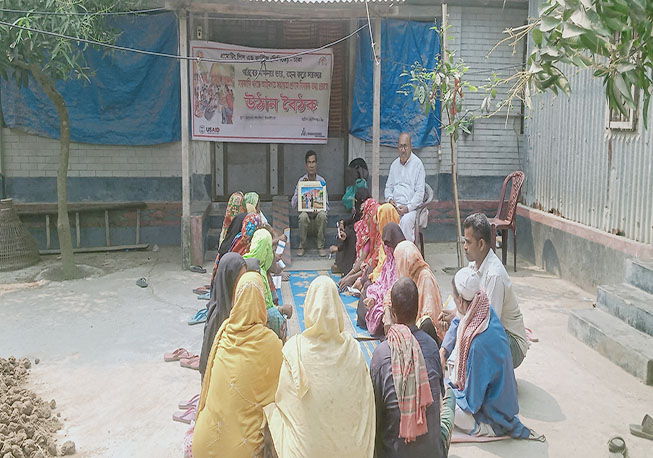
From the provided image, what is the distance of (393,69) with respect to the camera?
10773 mm

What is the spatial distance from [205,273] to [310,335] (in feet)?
20.0

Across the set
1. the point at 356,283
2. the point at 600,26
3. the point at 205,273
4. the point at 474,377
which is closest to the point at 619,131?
the point at 356,283

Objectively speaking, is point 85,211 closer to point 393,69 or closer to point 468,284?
point 393,69

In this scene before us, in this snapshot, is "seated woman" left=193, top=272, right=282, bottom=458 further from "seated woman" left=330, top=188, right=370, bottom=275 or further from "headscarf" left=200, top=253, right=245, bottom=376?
"seated woman" left=330, top=188, right=370, bottom=275

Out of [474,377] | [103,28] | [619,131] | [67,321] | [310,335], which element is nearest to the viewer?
[310,335]

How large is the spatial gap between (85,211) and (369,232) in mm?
5158

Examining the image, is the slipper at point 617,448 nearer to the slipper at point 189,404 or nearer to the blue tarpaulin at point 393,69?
the slipper at point 189,404

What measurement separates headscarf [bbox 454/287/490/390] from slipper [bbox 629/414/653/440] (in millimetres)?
1331

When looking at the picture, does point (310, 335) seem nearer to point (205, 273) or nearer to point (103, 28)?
point (205, 273)

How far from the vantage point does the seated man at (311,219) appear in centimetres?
1027

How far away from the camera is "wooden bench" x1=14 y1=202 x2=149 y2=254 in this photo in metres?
10.6

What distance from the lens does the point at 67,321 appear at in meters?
7.39

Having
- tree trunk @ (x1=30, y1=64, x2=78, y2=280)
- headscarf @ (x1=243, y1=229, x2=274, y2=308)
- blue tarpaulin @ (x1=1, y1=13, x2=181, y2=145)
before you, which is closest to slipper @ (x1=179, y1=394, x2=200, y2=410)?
headscarf @ (x1=243, y1=229, x2=274, y2=308)

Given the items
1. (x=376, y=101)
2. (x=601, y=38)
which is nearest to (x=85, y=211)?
(x=376, y=101)
